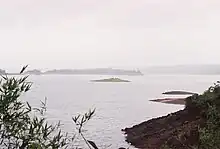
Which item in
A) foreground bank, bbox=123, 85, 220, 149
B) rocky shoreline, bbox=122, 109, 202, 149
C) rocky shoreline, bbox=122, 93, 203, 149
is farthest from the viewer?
rocky shoreline, bbox=122, 93, 203, 149

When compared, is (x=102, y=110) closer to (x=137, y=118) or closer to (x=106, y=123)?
(x=137, y=118)

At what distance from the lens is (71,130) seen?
2398 centimetres

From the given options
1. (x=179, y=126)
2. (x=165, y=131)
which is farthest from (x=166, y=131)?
(x=179, y=126)

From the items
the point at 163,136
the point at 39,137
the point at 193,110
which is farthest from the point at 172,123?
the point at 39,137

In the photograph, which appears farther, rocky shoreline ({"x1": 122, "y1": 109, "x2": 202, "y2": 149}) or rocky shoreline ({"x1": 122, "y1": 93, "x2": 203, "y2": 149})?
rocky shoreline ({"x1": 122, "y1": 93, "x2": 203, "y2": 149})

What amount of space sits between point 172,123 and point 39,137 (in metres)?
19.6

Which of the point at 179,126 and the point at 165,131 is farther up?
the point at 179,126

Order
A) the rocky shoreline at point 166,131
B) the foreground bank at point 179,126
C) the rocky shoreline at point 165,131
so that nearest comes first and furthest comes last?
the foreground bank at point 179,126 → the rocky shoreline at point 165,131 → the rocky shoreline at point 166,131

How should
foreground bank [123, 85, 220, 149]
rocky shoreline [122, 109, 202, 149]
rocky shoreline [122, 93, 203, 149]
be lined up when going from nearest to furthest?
foreground bank [123, 85, 220, 149], rocky shoreline [122, 109, 202, 149], rocky shoreline [122, 93, 203, 149]

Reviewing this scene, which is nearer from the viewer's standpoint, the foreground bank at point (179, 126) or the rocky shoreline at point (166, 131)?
the foreground bank at point (179, 126)

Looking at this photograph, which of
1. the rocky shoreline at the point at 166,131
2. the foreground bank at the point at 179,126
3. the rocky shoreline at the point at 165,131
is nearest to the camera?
the foreground bank at the point at 179,126

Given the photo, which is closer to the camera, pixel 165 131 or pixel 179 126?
pixel 179 126

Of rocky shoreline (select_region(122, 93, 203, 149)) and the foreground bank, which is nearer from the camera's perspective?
the foreground bank

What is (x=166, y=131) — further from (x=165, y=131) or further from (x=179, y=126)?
(x=179, y=126)
